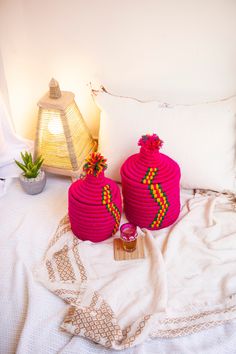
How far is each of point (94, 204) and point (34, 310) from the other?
0.38 m

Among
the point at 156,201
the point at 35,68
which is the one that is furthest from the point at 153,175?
the point at 35,68

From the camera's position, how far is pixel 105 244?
48.3 inches

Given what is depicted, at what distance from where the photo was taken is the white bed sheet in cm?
91

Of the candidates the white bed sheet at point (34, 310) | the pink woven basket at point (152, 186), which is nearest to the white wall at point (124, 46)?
the pink woven basket at point (152, 186)

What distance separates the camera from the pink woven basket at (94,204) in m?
1.17

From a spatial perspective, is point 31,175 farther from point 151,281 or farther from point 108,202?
point 151,281

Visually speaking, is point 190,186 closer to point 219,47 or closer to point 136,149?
point 136,149

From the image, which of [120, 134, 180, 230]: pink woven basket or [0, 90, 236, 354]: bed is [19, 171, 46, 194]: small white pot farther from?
[120, 134, 180, 230]: pink woven basket

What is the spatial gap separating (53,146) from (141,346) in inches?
34.1

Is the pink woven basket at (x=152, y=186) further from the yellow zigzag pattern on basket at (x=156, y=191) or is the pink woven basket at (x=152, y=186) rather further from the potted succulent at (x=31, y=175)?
the potted succulent at (x=31, y=175)

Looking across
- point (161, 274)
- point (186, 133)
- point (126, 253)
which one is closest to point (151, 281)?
point (161, 274)

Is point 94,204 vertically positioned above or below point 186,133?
below

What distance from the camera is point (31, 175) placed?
4.63 feet

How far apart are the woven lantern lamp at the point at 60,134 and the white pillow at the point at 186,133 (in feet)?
0.44
